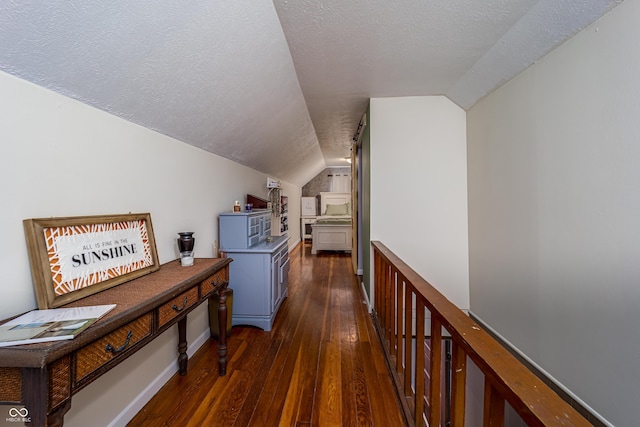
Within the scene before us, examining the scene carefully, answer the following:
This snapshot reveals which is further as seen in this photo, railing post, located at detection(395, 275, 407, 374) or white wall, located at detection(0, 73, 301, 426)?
railing post, located at detection(395, 275, 407, 374)

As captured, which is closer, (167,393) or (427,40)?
(167,393)

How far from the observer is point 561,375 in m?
1.76

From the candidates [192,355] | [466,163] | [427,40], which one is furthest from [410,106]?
[192,355]

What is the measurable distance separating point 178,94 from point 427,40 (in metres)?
1.72

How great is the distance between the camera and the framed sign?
1026mm

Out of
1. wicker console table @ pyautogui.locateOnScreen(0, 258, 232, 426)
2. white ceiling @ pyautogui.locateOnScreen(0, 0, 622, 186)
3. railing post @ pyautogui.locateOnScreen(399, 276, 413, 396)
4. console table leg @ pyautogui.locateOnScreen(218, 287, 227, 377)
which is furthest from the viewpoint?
console table leg @ pyautogui.locateOnScreen(218, 287, 227, 377)

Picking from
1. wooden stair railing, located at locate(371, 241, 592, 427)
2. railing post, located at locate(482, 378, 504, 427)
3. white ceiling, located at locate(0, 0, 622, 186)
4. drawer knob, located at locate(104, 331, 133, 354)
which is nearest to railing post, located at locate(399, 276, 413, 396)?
wooden stair railing, located at locate(371, 241, 592, 427)

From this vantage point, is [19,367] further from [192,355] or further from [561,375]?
[561,375]

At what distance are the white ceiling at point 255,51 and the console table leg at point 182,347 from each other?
140cm

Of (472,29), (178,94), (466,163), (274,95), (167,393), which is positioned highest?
(472,29)

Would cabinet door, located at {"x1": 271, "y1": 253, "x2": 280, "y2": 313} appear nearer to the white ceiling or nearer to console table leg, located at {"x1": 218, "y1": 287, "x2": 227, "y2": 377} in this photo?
console table leg, located at {"x1": 218, "y1": 287, "x2": 227, "y2": 377}

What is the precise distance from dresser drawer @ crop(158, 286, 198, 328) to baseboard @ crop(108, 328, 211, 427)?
0.65m

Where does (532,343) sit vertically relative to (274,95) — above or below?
below

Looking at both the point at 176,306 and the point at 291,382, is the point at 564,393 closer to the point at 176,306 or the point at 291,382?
the point at 291,382
